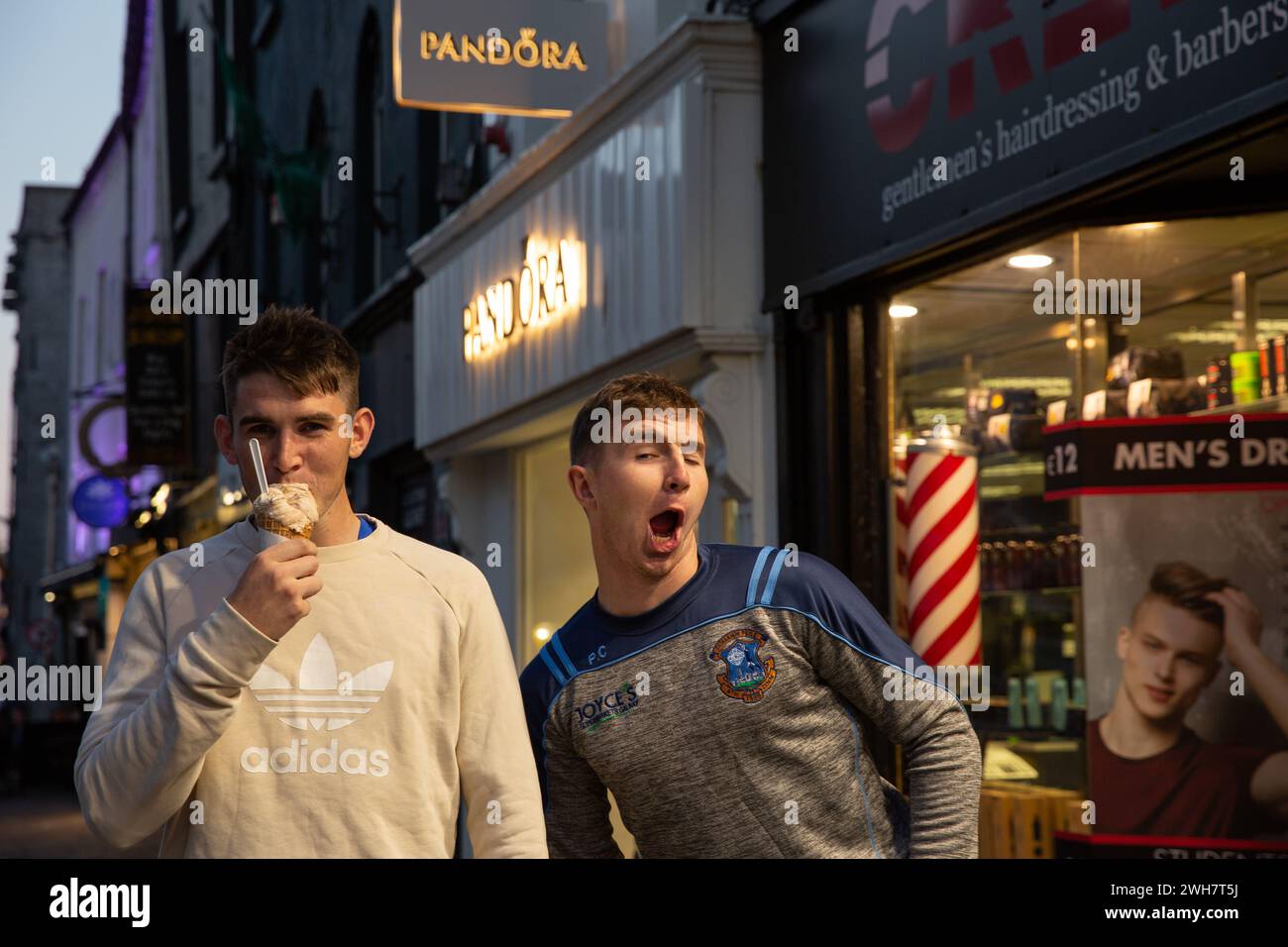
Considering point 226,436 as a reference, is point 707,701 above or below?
below

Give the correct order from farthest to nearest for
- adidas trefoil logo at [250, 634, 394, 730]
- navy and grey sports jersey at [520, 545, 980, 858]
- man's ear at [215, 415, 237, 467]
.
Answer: navy and grey sports jersey at [520, 545, 980, 858], man's ear at [215, 415, 237, 467], adidas trefoil logo at [250, 634, 394, 730]

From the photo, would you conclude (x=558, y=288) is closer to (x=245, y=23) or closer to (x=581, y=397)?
(x=581, y=397)

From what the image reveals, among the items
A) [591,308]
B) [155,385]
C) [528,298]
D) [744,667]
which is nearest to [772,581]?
[744,667]

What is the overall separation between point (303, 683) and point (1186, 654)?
4.68 metres

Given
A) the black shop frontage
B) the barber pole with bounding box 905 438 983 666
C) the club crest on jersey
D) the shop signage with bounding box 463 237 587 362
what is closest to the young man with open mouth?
the club crest on jersey

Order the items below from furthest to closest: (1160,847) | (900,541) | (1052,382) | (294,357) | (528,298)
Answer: (528,298) < (900,541) < (1052,382) < (1160,847) < (294,357)

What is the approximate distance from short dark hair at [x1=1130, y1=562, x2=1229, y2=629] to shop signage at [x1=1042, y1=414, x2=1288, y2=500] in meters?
0.31

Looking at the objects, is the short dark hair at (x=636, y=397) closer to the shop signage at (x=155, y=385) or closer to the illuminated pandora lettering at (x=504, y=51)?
the illuminated pandora lettering at (x=504, y=51)

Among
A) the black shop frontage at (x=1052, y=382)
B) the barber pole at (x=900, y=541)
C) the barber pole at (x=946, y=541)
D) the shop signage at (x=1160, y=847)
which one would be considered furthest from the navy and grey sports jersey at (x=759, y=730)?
the barber pole at (x=900, y=541)

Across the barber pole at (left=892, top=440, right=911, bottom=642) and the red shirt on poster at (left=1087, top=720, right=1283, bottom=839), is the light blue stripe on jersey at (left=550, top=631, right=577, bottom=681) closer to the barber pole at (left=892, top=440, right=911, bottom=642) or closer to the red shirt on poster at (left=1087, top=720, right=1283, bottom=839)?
the red shirt on poster at (left=1087, top=720, right=1283, bottom=839)

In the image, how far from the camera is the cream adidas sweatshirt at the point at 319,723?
2422 millimetres

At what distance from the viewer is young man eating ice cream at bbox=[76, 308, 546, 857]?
2416mm

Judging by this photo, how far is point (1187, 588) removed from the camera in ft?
21.3

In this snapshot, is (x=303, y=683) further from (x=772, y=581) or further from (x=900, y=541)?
(x=900, y=541)
